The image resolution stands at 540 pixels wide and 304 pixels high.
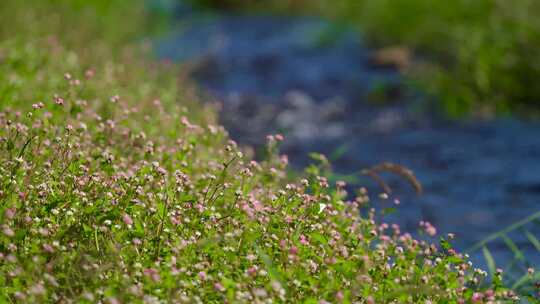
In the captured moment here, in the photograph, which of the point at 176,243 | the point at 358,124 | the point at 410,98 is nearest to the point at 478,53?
the point at 410,98

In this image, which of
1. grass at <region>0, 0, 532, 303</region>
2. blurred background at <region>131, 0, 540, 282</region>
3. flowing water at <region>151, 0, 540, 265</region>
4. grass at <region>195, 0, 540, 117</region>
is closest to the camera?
grass at <region>0, 0, 532, 303</region>

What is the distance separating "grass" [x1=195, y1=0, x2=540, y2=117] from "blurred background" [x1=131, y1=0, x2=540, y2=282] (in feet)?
0.05

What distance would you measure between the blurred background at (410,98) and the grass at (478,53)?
0.05ft

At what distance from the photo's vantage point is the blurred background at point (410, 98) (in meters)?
6.57

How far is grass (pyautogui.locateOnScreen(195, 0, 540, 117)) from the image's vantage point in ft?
27.8

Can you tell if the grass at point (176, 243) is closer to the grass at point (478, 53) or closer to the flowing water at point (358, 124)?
the flowing water at point (358, 124)

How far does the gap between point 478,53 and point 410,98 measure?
100cm

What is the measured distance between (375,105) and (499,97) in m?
1.51

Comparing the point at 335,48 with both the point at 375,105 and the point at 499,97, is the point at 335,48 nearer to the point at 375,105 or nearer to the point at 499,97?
the point at 375,105

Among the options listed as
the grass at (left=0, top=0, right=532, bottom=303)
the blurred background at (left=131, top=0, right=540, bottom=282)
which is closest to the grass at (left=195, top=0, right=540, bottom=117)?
the blurred background at (left=131, top=0, right=540, bottom=282)

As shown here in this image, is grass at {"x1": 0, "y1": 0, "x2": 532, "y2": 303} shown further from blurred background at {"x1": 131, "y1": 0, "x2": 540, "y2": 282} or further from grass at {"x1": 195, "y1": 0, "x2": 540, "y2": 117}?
grass at {"x1": 195, "y1": 0, "x2": 540, "y2": 117}

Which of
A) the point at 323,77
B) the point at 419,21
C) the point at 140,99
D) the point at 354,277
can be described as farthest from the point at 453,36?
the point at 354,277

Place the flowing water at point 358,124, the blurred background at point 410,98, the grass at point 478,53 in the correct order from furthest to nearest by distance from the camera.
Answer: the grass at point 478,53 → the blurred background at point 410,98 → the flowing water at point 358,124

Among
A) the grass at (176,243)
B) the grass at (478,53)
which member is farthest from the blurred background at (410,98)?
the grass at (176,243)
